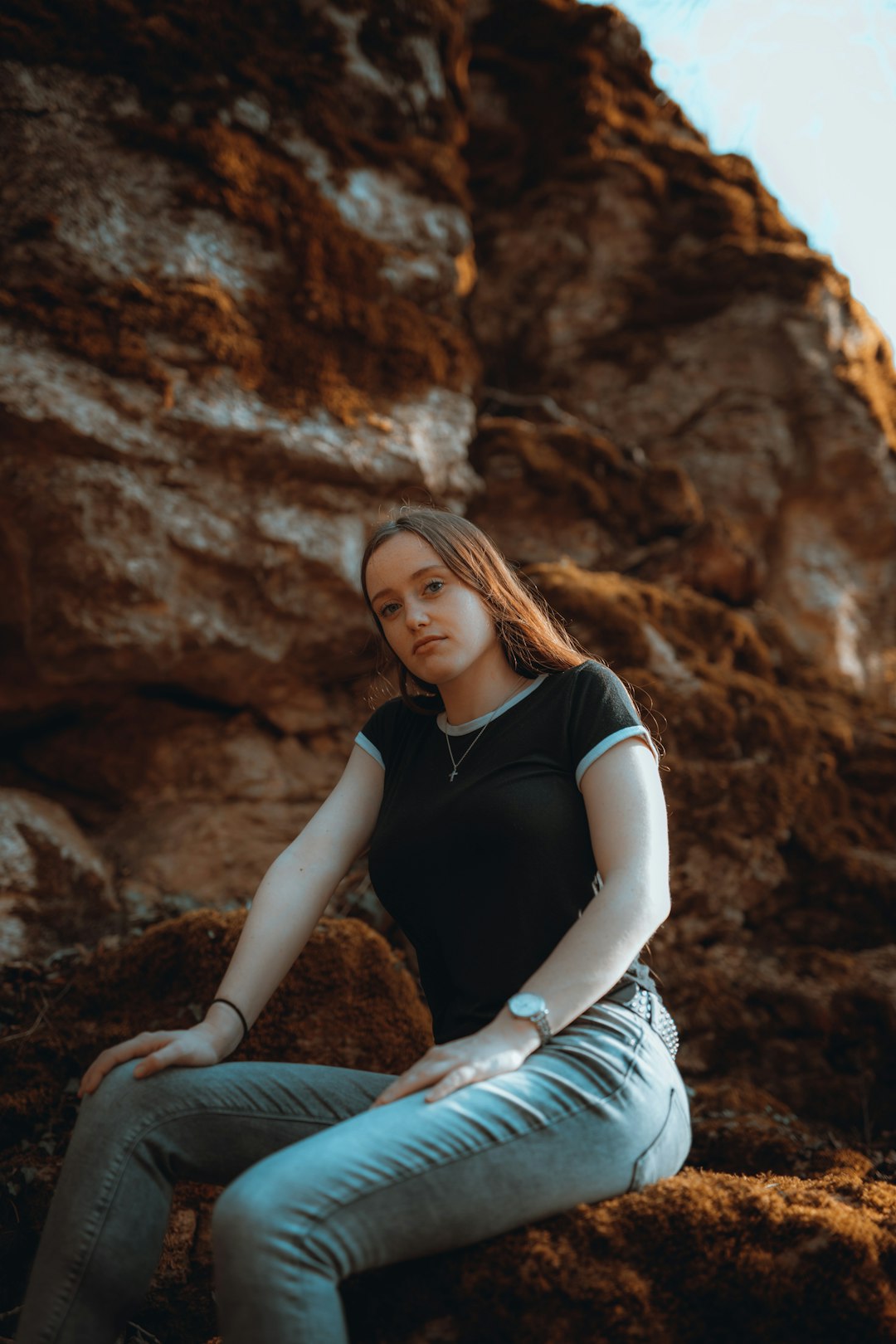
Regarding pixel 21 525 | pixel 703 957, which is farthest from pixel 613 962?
pixel 21 525

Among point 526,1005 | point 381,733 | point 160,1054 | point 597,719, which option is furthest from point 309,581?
point 526,1005

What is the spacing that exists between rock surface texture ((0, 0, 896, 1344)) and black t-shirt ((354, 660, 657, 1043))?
0.64m

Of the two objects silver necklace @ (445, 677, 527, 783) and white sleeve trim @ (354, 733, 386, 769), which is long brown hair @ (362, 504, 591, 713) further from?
white sleeve trim @ (354, 733, 386, 769)

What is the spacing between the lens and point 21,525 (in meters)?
3.91

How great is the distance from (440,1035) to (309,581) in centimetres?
A: 281

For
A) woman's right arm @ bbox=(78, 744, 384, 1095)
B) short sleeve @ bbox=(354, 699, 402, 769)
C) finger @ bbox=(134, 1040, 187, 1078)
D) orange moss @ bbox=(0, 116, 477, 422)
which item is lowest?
finger @ bbox=(134, 1040, 187, 1078)

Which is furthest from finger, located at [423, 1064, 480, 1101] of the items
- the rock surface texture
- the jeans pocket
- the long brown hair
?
the long brown hair

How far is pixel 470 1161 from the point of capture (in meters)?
1.62

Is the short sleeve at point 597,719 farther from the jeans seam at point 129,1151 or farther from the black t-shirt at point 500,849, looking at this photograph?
the jeans seam at point 129,1151

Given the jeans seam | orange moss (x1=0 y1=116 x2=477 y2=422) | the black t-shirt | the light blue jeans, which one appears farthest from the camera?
orange moss (x1=0 y1=116 x2=477 y2=422)

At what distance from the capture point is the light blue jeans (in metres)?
1.48

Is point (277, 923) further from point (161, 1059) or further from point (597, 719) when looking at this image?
point (597, 719)

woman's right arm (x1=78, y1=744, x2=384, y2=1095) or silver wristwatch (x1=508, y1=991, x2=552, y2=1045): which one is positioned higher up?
silver wristwatch (x1=508, y1=991, x2=552, y2=1045)

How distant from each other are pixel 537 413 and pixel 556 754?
438cm
